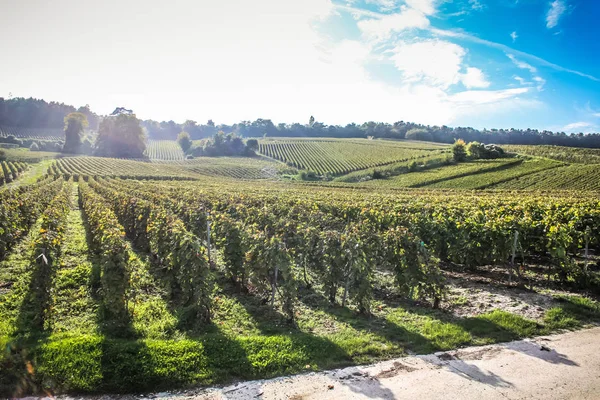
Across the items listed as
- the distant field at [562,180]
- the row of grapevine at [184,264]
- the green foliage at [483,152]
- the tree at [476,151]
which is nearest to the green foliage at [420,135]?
the green foliage at [483,152]

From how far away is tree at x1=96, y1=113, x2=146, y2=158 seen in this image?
379 feet

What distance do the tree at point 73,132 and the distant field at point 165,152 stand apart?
22.6m

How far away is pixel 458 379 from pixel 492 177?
60.3 meters

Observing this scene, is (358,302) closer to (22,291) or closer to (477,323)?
(477,323)

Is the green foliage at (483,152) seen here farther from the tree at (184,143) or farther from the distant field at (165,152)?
the tree at (184,143)

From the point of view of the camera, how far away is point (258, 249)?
33.0ft

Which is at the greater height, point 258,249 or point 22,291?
point 258,249

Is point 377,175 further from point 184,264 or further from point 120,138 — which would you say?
point 120,138

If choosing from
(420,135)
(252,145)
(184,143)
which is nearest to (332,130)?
(420,135)

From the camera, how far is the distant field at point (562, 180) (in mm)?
47562

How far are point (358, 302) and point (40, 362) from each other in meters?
7.32

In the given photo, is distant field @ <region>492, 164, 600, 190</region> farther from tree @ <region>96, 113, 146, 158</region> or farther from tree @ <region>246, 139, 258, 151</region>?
tree @ <region>96, 113, 146, 158</region>

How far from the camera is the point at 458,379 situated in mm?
6203

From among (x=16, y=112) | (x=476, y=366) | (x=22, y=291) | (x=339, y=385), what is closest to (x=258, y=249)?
(x=339, y=385)
